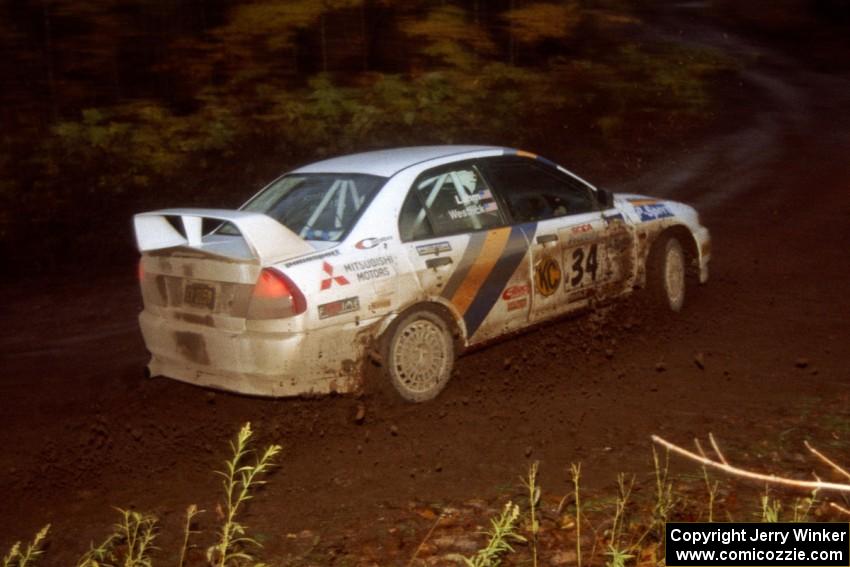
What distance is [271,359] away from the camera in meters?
6.17

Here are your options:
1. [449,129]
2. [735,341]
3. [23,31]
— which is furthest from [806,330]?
[449,129]

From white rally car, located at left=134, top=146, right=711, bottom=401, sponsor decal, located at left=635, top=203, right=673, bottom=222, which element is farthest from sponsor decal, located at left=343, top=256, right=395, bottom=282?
sponsor decal, located at left=635, top=203, right=673, bottom=222

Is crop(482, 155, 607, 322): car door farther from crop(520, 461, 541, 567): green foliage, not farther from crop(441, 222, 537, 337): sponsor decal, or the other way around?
crop(520, 461, 541, 567): green foliage

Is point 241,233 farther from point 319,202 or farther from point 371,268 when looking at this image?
point 319,202

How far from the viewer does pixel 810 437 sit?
5941mm

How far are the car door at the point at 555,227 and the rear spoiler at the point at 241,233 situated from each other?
1.86 metres

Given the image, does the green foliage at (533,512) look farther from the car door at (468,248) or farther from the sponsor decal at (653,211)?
the sponsor decal at (653,211)

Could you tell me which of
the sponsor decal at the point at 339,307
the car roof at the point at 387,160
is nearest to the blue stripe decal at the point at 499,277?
the car roof at the point at 387,160

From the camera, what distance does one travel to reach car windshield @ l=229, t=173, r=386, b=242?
6715mm

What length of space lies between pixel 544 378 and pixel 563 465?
69.4 inches

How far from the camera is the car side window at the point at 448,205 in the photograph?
271 inches

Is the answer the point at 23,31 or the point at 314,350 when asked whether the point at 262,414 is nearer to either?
the point at 314,350

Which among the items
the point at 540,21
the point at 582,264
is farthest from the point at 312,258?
the point at 540,21

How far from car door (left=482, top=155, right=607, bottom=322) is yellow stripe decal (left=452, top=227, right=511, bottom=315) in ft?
0.87
